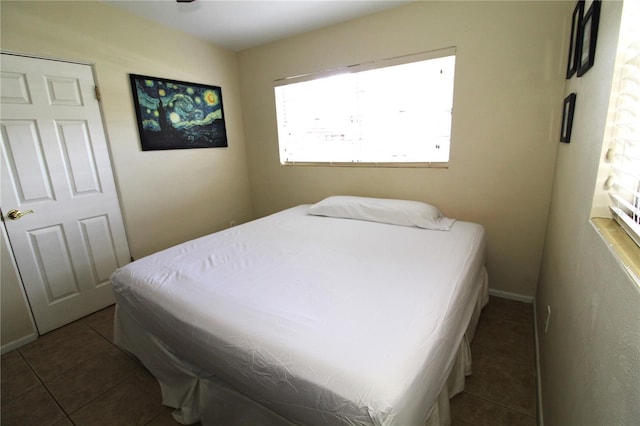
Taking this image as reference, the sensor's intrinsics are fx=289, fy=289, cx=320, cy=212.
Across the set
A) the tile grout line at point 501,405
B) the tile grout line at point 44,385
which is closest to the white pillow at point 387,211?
the tile grout line at point 501,405

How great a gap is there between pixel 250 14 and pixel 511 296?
333 centimetres

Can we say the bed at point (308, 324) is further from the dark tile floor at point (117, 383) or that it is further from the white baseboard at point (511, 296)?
the white baseboard at point (511, 296)

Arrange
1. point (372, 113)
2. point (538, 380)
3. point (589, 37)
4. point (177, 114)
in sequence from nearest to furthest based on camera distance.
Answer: point (589, 37), point (538, 380), point (372, 113), point (177, 114)

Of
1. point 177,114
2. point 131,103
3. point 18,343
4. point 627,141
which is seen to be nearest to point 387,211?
point 627,141

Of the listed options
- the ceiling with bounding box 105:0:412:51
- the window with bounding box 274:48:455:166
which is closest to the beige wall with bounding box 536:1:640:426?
the window with bounding box 274:48:455:166

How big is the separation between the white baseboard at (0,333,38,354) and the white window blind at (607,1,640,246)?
3.41 metres

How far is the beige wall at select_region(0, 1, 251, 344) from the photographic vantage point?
2102 millimetres

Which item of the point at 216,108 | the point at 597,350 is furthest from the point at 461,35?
the point at 216,108

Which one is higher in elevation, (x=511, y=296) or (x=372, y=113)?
(x=372, y=113)

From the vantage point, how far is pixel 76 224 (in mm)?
2355

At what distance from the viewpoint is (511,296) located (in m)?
2.46

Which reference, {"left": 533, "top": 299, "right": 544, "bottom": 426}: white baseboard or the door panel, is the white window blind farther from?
the door panel

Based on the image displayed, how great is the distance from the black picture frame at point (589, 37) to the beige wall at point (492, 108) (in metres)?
0.65

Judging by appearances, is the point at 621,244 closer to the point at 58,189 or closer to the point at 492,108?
the point at 492,108
